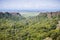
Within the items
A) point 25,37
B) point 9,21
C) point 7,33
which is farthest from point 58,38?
point 9,21

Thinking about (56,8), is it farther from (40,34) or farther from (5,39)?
(5,39)

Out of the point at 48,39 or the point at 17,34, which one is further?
the point at 17,34

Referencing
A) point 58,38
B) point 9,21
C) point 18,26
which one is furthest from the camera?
point 9,21

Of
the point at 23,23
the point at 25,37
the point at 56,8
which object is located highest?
the point at 56,8

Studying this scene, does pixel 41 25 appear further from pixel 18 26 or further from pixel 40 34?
pixel 18 26

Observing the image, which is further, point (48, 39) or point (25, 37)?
point (25, 37)

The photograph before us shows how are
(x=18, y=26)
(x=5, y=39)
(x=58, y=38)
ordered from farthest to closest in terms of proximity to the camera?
(x=18, y=26) → (x=5, y=39) → (x=58, y=38)

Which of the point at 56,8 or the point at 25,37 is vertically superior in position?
the point at 56,8

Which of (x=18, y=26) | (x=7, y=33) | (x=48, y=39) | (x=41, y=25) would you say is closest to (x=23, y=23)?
(x=18, y=26)

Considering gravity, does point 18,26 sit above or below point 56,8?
below
